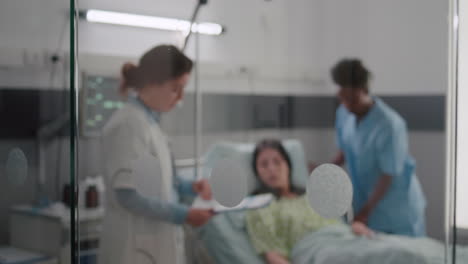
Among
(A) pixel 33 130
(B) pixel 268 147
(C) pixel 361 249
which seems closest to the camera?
(C) pixel 361 249

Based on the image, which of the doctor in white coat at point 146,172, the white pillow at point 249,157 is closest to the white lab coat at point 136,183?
the doctor in white coat at point 146,172

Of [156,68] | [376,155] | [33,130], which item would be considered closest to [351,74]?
[376,155]

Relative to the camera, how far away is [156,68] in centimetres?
105

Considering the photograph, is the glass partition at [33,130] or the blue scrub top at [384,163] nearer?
the blue scrub top at [384,163]

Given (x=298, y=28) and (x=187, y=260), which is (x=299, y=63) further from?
(x=187, y=260)

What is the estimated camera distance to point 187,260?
1.04 m

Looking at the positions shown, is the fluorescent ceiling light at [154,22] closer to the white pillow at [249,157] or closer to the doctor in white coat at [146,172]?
the doctor in white coat at [146,172]

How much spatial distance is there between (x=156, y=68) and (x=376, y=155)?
51cm

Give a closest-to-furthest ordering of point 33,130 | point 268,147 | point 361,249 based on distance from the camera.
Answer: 1. point 361,249
2. point 268,147
3. point 33,130

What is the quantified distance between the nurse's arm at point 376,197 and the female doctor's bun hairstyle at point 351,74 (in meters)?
0.18

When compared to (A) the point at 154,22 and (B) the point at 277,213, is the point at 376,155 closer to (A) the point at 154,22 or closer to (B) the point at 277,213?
(B) the point at 277,213

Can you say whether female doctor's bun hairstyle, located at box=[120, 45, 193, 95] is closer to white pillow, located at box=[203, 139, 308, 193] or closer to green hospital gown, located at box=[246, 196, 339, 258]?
white pillow, located at box=[203, 139, 308, 193]

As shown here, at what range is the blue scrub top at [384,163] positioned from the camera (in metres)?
0.88

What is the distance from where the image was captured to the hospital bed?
0.87 m
